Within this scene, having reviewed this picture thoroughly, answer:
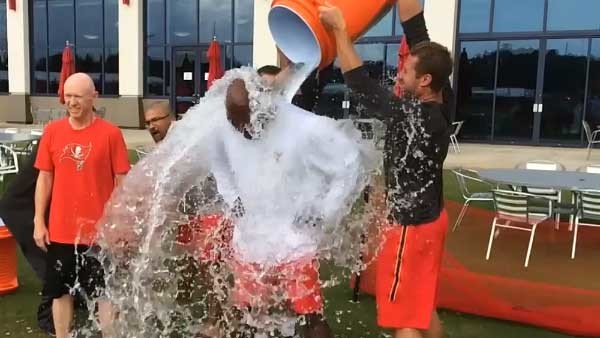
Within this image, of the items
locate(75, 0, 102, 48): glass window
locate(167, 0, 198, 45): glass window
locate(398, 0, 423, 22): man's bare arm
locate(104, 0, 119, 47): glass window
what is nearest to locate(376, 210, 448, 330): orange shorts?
locate(398, 0, 423, 22): man's bare arm

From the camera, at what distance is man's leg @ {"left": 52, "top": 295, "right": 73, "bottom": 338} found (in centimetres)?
378

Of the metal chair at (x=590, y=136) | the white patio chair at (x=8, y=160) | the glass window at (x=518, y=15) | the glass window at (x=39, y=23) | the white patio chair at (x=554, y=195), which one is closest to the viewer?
the white patio chair at (x=554, y=195)

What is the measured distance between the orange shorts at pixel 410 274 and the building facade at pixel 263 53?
1076 cm

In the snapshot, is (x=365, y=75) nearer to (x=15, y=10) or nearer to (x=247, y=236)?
(x=247, y=236)

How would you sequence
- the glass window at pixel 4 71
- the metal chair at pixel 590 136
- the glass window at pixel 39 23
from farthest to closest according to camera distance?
the glass window at pixel 4 71 < the glass window at pixel 39 23 < the metal chair at pixel 590 136

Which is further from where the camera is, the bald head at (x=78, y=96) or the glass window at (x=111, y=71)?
the glass window at (x=111, y=71)

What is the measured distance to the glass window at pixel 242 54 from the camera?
2154 centimetres

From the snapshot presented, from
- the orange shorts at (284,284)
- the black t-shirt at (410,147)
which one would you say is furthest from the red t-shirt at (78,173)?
the black t-shirt at (410,147)

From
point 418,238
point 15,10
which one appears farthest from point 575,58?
point 15,10

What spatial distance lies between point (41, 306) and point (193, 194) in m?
1.72

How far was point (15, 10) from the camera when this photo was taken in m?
25.1

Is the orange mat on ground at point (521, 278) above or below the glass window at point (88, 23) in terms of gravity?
below

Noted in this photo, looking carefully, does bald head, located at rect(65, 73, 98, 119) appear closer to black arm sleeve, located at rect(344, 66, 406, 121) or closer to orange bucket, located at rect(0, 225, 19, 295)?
black arm sleeve, located at rect(344, 66, 406, 121)

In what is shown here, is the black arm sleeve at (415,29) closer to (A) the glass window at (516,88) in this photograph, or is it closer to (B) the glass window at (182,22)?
(A) the glass window at (516,88)
